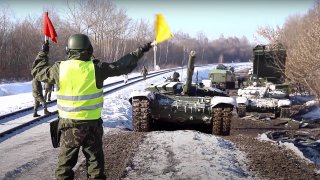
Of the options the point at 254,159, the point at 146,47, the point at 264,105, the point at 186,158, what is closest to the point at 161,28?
the point at 146,47

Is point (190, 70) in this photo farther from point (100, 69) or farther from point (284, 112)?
point (100, 69)

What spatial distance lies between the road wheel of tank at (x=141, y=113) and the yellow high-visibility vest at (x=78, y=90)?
647 cm

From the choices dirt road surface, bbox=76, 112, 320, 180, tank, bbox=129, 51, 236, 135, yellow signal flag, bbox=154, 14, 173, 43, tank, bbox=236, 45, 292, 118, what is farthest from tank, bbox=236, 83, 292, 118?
yellow signal flag, bbox=154, 14, 173, 43

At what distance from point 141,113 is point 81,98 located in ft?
22.1

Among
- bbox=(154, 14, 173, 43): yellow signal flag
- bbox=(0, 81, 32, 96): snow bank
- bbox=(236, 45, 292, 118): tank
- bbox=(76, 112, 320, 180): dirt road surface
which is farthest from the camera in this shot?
bbox=(0, 81, 32, 96): snow bank

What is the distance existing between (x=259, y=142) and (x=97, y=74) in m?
6.15

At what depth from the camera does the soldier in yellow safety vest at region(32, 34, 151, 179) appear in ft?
14.0

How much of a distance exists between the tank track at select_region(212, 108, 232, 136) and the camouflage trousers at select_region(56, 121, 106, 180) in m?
6.63

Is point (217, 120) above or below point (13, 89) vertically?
above

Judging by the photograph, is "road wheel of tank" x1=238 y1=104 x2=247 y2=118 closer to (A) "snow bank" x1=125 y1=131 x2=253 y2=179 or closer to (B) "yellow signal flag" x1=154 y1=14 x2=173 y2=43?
(A) "snow bank" x1=125 y1=131 x2=253 y2=179

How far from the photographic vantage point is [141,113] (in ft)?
36.1

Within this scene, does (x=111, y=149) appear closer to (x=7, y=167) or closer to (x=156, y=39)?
(x=7, y=167)

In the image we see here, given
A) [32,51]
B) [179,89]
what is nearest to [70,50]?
[179,89]

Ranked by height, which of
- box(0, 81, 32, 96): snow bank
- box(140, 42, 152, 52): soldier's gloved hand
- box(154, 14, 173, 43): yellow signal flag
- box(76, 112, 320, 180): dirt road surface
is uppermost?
box(154, 14, 173, 43): yellow signal flag
